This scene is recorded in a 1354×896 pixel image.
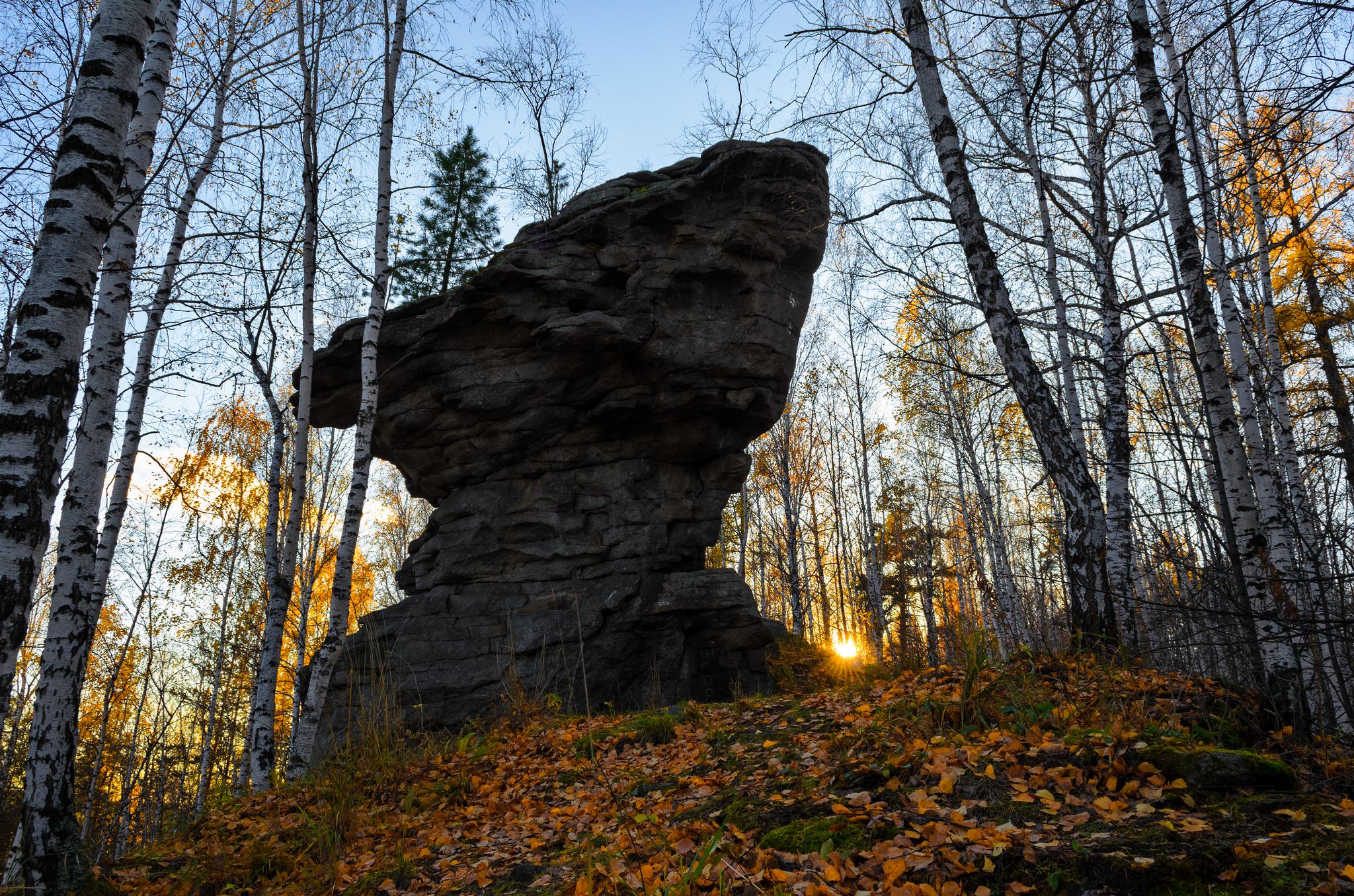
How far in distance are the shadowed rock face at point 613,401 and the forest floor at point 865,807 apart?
4.77 metres

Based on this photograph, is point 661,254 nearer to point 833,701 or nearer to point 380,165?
point 380,165

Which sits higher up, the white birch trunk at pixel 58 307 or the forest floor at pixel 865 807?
the white birch trunk at pixel 58 307

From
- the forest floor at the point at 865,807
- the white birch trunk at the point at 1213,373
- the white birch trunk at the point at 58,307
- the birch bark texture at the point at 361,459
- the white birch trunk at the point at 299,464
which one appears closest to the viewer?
the forest floor at the point at 865,807

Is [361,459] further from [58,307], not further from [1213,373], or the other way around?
[1213,373]

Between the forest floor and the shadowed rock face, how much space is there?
4.77 meters

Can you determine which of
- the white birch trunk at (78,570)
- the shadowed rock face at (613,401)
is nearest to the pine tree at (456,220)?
the shadowed rock face at (613,401)

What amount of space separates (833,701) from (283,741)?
23931 mm

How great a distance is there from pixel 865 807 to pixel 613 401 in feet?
29.7

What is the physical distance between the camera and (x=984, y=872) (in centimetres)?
249

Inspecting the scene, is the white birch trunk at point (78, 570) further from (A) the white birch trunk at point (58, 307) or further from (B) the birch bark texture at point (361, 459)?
(B) the birch bark texture at point (361, 459)

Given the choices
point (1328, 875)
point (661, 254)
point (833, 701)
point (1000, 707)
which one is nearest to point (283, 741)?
point (661, 254)

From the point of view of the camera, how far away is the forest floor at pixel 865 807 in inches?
99.5

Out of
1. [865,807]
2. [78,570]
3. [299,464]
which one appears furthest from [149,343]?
[865,807]

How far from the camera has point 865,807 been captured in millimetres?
3229
